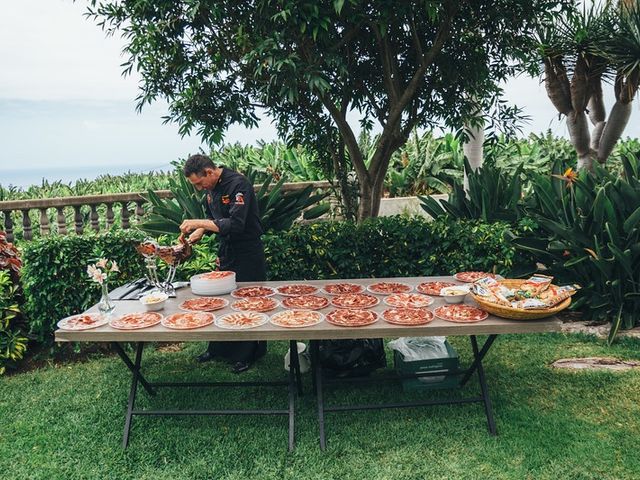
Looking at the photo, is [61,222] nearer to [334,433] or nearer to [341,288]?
[341,288]

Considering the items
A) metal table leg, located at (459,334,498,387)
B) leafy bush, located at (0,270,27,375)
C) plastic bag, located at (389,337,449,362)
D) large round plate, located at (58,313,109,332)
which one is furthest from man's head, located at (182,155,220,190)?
metal table leg, located at (459,334,498,387)

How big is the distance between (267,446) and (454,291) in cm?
167

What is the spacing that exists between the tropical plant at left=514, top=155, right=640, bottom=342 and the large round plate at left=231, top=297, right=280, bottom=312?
3.12 m

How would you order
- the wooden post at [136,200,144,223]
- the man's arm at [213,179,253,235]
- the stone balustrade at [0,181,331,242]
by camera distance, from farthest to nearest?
the wooden post at [136,200,144,223], the stone balustrade at [0,181,331,242], the man's arm at [213,179,253,235]

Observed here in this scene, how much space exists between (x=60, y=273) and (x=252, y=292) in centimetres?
235

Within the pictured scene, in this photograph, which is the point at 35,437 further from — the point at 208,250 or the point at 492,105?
the point at 492,105

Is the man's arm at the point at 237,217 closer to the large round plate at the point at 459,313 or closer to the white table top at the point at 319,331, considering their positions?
the white table top at the point at 319,331

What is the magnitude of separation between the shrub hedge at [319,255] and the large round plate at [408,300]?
80.7 inches

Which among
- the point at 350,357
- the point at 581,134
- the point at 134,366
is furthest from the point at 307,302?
the point at 581,134

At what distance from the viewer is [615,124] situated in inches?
362

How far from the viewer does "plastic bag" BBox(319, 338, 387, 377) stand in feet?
15.2

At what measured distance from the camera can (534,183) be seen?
6.09m

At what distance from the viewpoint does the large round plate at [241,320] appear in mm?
3478

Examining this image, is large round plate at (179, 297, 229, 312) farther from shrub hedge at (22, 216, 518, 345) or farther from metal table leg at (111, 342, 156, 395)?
shrub hedge at (22, 216, 518, 345)
